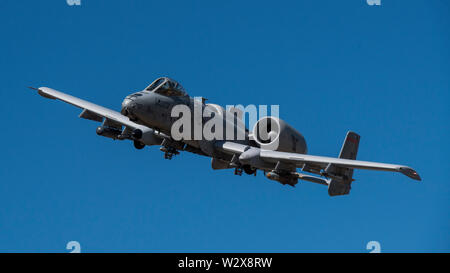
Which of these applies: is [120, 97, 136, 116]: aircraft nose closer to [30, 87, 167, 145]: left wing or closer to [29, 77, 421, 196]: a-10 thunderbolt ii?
[29, 77, 421, 196]: a-10 thunderbolt ii

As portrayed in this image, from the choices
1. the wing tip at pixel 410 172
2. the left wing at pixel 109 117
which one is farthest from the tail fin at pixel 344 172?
the left wing at pixel 109 117

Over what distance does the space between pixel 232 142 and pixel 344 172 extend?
24.2 feet

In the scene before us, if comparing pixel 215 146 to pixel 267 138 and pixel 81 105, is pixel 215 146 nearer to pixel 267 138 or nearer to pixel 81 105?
pixel 267 138

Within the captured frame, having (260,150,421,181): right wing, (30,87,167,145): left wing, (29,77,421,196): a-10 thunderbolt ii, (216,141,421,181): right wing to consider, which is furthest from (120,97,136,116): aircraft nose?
(260,150,421,181): right wing

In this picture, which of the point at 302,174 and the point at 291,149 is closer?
the point at 302,174

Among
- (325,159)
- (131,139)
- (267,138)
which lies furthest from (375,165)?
(131,139)

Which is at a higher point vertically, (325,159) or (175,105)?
(175,105)

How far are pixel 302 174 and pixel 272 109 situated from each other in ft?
18.3

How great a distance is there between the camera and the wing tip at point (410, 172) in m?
31.8

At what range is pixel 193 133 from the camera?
3853 cm

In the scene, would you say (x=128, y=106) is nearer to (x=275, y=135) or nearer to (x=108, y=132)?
(x=108, y=132)

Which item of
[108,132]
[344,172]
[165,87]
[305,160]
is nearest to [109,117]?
[108,132]

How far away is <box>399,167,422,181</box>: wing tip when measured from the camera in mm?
31848

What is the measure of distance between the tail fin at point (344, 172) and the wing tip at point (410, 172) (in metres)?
5.08
